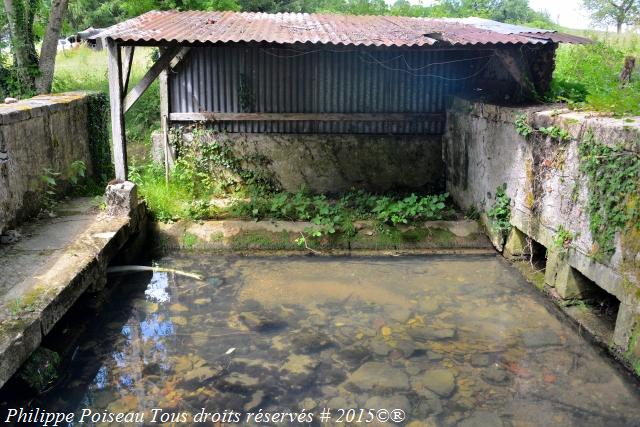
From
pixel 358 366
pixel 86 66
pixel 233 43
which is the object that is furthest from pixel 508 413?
pixel 86 66

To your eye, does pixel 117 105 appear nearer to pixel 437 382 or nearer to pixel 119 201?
pixel 119 201

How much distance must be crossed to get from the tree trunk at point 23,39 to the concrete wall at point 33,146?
115 inches

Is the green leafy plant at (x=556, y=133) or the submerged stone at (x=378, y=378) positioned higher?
the green leafy plant at (x=556, y=133)

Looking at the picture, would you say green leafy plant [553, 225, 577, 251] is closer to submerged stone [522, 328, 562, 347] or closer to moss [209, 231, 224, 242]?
submerged stone [522, 328, 562, 347]

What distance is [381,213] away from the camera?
898 centimetres

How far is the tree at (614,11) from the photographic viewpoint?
26.2 metres

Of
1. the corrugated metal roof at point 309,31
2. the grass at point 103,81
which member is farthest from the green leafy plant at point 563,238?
the grass at point 103,81

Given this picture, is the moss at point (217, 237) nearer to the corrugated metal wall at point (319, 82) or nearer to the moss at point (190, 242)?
the moss at point (190, 242)

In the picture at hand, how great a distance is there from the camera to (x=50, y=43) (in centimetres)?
1151

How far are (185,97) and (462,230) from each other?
581 cm

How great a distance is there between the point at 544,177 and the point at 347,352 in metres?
3.71

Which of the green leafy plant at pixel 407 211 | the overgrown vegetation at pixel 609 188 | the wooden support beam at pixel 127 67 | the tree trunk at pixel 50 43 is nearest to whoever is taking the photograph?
the overgrown vegetation at pixel 609 188

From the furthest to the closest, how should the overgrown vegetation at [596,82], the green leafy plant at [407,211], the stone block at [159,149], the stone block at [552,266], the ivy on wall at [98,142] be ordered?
the stone block at [159,149] → the ivy on wall at [98,142] → the green leafy plant at [407,211] → the stone block at [552,266] → the overgrown vegetation at [596,82]

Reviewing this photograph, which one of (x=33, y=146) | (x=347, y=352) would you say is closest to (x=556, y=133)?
(x=347, y=352)
